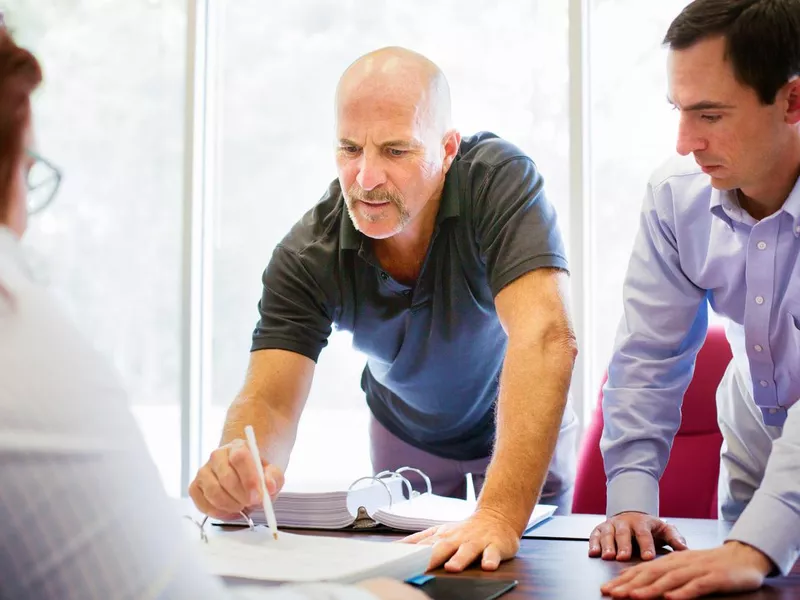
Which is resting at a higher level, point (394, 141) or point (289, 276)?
point (394, 141)

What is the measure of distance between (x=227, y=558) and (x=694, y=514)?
1.36 metres

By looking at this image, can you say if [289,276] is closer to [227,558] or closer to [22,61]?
[227,558]

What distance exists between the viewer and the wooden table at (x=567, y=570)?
3.55 feet

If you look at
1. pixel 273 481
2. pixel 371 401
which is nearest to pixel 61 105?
pixel 371 401

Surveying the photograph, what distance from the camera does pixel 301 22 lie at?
3.75 meters

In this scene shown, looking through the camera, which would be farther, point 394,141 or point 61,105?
point 61,105

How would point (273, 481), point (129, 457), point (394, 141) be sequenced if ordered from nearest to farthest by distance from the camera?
point (129, 457)
point (273, 481)
point (394, 141)

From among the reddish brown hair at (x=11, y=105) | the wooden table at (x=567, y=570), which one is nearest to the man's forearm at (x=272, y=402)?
the wooden table at (x=567, y=570)

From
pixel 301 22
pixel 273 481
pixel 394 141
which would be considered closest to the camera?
pixel 273 481

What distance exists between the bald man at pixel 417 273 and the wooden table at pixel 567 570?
247 millimetres

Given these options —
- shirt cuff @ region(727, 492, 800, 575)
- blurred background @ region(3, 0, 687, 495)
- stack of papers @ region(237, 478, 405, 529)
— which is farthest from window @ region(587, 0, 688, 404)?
shirt cuff @ region(727, 492, 800, 575)

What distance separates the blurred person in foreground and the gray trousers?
158cm

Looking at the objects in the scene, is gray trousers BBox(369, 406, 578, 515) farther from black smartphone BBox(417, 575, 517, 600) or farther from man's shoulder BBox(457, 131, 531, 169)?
black smartphone BBox(417, 575, 517, 600)

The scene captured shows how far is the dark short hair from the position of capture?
1549mm
